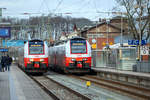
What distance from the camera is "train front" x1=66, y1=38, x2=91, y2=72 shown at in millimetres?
27719

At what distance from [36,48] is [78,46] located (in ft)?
12.8

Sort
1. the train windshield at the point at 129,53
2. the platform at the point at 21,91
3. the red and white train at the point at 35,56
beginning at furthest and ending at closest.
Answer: the red and white train at the point at 35,56
the train windshield at the point at 129,53
the platform at the point at 21,91

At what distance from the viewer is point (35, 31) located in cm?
6650

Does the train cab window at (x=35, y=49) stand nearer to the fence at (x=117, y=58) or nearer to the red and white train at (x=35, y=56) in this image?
the red and white train at (x=35, y=56)

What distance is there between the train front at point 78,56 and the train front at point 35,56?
2.55 m

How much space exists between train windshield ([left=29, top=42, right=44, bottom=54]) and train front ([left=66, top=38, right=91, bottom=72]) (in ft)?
9.19

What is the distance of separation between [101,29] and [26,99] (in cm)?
6158

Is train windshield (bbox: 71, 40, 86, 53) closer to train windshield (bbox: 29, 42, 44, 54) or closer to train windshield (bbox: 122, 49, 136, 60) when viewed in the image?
train windshield (bbox: 29, 42, 44, 54)

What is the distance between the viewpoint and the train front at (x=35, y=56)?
28859mm

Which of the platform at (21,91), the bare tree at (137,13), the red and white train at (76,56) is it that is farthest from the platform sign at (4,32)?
the platform at (21,91)

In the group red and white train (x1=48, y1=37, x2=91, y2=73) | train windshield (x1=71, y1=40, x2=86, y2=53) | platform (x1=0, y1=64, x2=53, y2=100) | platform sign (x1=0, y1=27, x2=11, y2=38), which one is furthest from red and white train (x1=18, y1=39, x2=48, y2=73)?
platform sign (x1=0, y1=27, x2=11, y2=38)

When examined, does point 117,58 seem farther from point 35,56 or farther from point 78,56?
point 35,56

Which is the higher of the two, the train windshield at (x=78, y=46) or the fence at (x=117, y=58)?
the train windshield at (x=78, y=46)

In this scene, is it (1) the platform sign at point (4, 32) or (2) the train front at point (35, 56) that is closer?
(2) the train front at point (35, 56)
